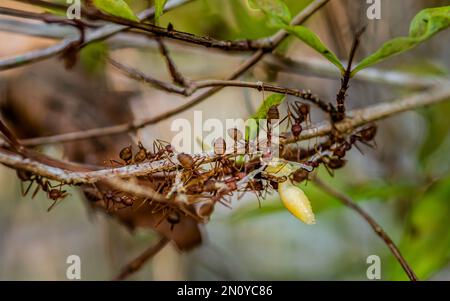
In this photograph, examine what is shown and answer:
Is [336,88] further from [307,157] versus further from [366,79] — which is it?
[307,157]

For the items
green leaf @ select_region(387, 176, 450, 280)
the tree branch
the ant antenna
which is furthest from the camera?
green leaf @ select_region(387, 176, 450, 280)

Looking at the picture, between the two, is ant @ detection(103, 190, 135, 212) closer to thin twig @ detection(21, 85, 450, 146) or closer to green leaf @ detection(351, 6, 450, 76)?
thin twig @ detection(21, 85, 450, 146)

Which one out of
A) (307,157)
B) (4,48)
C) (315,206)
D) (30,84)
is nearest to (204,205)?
(307,157)

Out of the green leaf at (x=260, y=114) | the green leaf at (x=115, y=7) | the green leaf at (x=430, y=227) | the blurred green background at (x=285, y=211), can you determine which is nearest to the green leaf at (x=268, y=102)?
the green leaf at (x=260, y=114)

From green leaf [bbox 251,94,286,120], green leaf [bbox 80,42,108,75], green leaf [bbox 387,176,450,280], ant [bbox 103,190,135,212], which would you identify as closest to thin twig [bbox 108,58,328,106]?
green leaf [bbox 251,94,286,120]

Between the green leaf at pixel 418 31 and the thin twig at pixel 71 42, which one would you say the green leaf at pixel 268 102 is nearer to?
the green leaf at pixel 418 31
